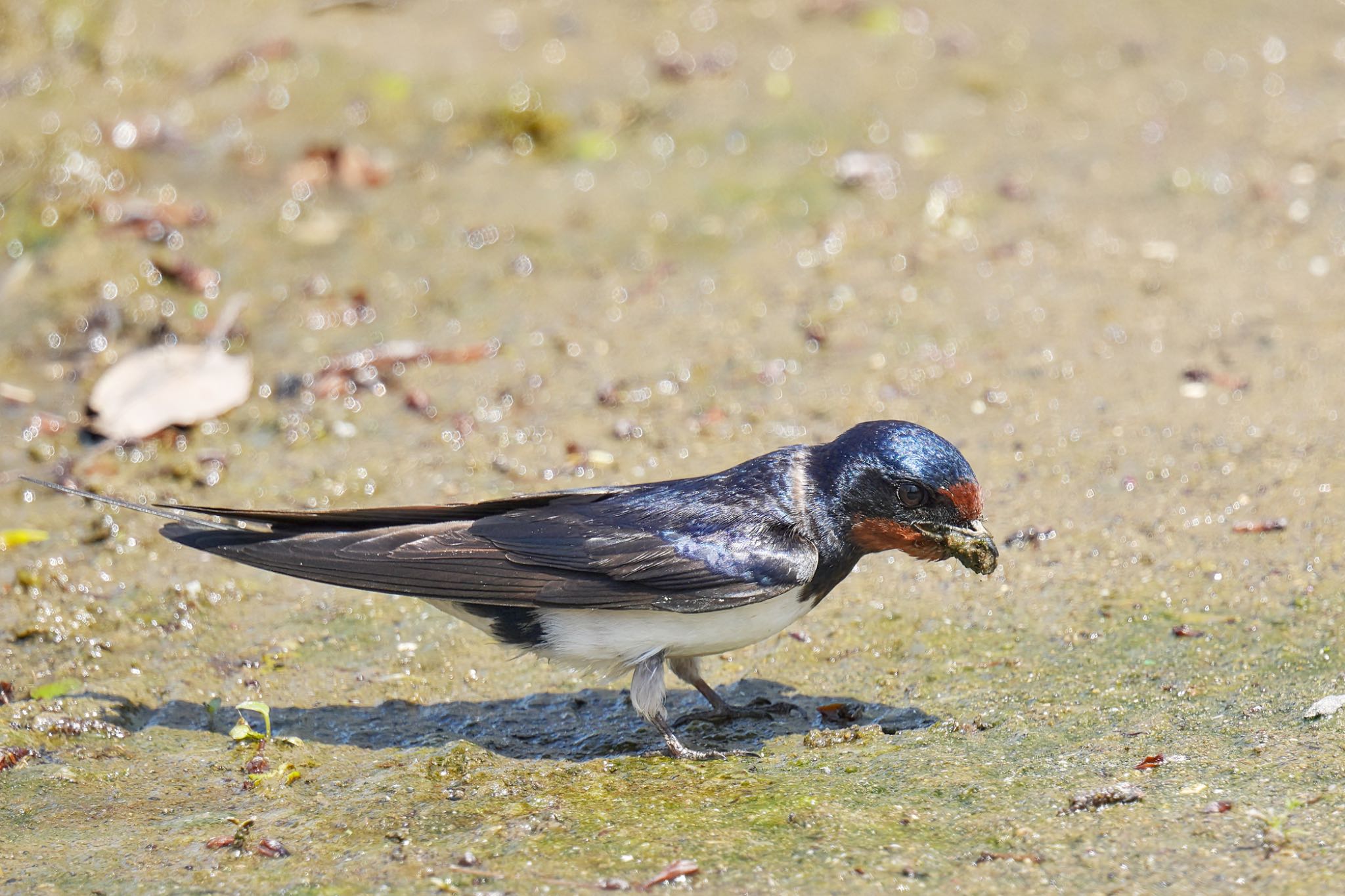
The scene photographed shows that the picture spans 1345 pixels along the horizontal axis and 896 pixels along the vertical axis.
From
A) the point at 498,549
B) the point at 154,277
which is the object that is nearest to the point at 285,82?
the point at 154,277

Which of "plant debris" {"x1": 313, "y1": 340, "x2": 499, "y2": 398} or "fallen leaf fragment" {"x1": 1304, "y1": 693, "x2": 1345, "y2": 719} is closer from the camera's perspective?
"fallen leaf fragment" {"x1": 1304, "y1": 693, "x2": 1345, "y2": 719}

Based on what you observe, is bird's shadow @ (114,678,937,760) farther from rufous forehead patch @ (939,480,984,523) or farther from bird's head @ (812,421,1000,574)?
rufous forehead patch @ (939,480,984,523)

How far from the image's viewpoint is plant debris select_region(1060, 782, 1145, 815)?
3.32 metres

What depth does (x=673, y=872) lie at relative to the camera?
10.2ft

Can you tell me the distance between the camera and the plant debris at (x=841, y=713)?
161 inches

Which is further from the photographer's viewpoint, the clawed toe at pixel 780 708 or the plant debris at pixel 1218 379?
the plant debris at pixel 1218 379

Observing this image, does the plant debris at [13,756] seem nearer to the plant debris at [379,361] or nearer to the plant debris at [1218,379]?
the plant debris at [379,361]

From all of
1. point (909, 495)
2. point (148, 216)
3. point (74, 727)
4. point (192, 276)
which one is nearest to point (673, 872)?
point (909, 495)

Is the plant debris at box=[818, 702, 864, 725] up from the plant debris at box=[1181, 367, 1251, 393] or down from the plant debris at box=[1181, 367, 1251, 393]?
down

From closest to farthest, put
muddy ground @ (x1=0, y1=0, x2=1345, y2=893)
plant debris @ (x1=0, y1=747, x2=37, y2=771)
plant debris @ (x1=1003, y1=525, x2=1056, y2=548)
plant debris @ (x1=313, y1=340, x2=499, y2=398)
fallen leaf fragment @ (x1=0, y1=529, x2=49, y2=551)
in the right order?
muddy ground @ (x1=0, y1=0, x2=1345, y2=893)
plant debris @ (x1=0, y1=747, x2=37, y2=771)
plant debris @ (x1=1003, y1=525, x2=1056, y2=548)
fallen leaf fragment @ (x1=0, y1=529, x2=49, y2=551)
plant debris @ (x1=313, y1=340, x2=499, y2=398)

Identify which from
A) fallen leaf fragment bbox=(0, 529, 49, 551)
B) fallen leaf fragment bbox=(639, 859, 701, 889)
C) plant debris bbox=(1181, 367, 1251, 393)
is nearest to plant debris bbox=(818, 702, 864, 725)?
fallen leaf fragment bbox=(639, 859, 701, 889)

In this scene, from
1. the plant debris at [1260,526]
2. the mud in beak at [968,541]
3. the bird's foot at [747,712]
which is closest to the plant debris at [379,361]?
the bird's foot at [747,712]

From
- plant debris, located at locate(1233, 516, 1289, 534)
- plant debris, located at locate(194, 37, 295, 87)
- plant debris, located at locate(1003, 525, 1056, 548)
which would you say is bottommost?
plant debris, located at locate(1003, 525, 1056, 548)

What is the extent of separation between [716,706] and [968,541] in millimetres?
939
